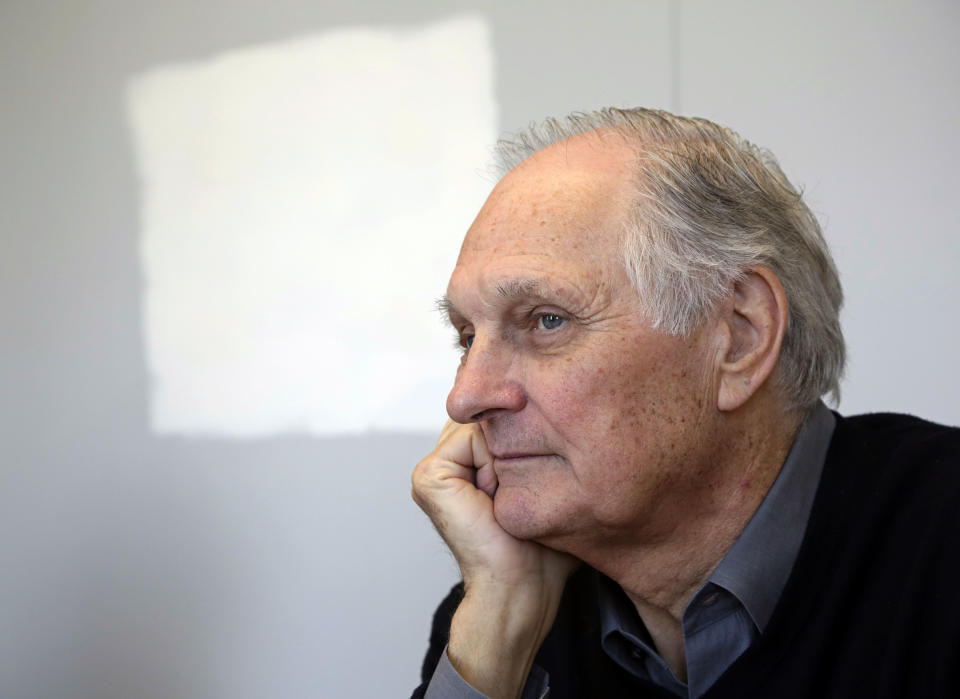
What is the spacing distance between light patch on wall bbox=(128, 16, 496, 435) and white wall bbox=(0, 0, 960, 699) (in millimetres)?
69

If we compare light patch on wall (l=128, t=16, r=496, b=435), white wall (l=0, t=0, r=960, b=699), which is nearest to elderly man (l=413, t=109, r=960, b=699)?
white wall (l=0, t=0, r=960, b=699)

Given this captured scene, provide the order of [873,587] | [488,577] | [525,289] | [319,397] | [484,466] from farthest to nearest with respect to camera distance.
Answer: [319,397] < [484,466] < [488,577] < [525,289] < [873,587]

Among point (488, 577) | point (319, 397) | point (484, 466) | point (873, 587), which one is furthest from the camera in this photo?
point (319, 397)

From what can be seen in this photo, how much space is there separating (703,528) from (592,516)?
190 mm

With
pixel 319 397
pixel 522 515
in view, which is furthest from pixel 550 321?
pixel 319 397

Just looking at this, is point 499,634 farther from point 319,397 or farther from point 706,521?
point 319,397

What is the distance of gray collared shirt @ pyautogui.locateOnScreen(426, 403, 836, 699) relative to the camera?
4.26 ft

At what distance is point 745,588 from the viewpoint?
50.6 inches

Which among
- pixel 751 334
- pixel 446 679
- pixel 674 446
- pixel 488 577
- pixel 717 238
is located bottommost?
pixel 446 679

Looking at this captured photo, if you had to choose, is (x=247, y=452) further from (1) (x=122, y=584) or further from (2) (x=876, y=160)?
(2) (x=876, y=160)

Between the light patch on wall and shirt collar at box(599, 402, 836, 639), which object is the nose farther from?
the light patch on wall

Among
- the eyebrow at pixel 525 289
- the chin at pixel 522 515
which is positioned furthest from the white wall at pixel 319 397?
the eyebrow at pixel 525 289

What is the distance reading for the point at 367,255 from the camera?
101 inches

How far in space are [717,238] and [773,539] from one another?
1.48ft
